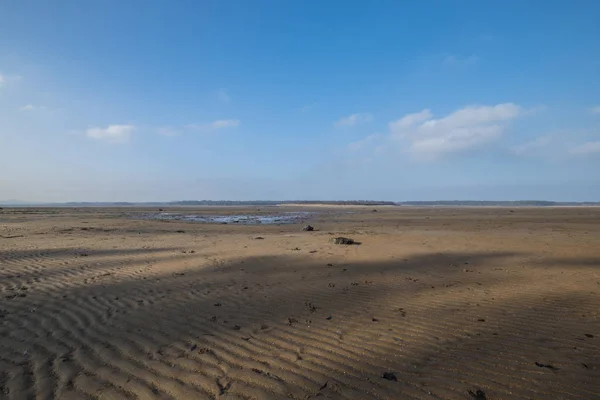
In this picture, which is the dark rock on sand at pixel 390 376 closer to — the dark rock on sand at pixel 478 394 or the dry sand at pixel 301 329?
the dry sand at pixel 301 329

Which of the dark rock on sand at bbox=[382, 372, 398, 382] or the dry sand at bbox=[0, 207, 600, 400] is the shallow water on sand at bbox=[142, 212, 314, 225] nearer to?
the dry sand at bbox=[0, 207, 600, 400]

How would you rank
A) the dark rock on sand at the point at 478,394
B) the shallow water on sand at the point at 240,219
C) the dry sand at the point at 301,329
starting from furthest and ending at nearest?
the shallow water on sand at the point at 240,219, the dry sand at the point at 301,329, the dark rock on sand at the point at 478,394

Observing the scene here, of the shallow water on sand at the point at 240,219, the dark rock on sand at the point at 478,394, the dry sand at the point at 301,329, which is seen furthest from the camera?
the shallow water on sand at the point at 240,219

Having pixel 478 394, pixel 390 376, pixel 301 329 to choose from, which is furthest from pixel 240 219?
pixel 478 394

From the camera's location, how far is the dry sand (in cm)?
347

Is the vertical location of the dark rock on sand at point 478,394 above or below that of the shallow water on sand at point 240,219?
below

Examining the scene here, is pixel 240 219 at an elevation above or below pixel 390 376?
above

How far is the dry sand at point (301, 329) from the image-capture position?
3.47 m

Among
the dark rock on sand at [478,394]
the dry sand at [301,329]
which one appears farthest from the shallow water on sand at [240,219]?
the dark rock on sand at [478,394]

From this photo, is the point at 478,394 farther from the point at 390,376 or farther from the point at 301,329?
the point at 301,329

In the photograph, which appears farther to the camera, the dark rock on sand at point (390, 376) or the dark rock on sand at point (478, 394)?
the dark rock on sand at point (390, 376)

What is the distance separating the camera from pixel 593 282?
297 inches

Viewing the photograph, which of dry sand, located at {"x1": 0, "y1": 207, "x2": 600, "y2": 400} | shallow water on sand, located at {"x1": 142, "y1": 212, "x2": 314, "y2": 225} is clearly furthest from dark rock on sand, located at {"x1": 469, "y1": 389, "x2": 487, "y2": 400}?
shallow water on sand, located at {"x1": 142, "y1": 212, "x2": 314, "y2": 225}

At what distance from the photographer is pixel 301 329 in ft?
16.2
